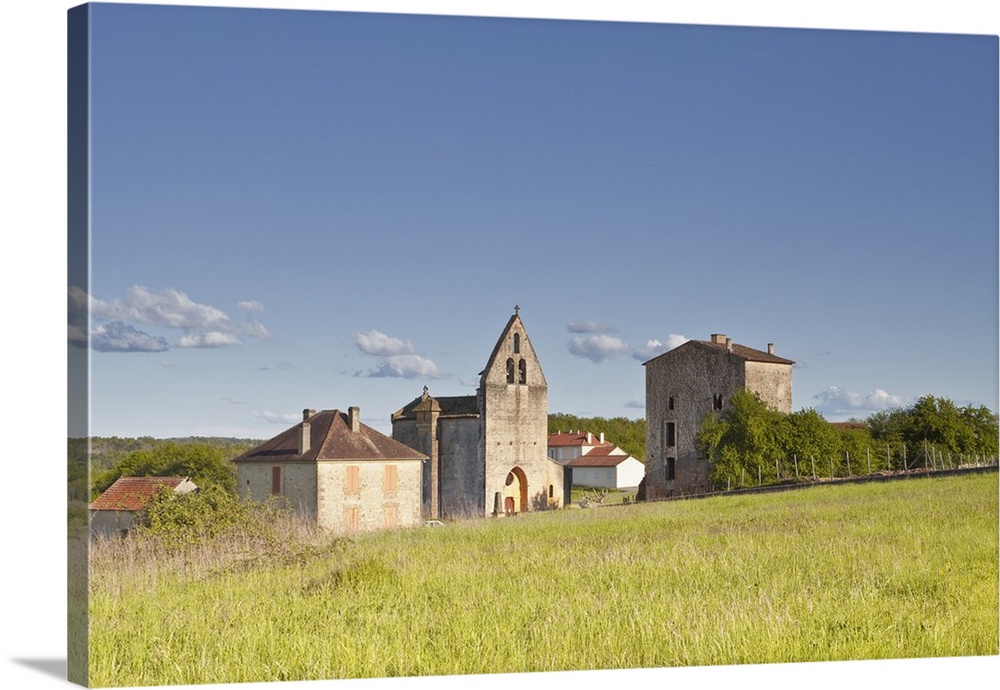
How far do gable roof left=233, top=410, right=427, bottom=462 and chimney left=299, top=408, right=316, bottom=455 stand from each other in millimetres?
12

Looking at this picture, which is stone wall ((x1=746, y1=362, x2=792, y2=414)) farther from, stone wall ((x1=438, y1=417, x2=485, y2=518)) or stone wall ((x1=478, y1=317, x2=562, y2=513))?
stone wall ((x1=438, y1=417, x2=485, y2=518))

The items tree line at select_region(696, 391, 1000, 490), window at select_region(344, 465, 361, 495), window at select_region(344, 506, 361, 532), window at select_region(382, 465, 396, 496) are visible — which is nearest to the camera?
window at select_region(344, 506, 361, 532)

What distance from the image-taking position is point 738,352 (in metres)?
11.7

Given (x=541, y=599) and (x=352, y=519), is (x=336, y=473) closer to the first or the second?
(x=352, y=519)

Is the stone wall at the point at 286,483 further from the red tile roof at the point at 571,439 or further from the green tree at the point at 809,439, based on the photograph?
the green tree at the point at 809,439

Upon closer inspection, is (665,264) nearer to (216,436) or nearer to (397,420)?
(397,420)

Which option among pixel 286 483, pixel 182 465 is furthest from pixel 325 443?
pixel 182 465

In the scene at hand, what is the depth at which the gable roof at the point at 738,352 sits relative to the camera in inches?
455

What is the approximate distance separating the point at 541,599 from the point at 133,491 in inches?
123

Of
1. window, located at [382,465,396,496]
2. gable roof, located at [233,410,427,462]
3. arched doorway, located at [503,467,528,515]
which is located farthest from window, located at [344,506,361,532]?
arched doorway, located at [503,467,528,515]

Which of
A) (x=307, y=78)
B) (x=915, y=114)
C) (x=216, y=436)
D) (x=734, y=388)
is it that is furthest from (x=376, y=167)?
(x=915, y=114)

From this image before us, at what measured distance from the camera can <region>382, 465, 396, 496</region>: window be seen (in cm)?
Answer: 1154

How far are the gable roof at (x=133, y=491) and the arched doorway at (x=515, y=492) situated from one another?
322 cm

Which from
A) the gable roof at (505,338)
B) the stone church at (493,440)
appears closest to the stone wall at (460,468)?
the stone church at (493,440)
